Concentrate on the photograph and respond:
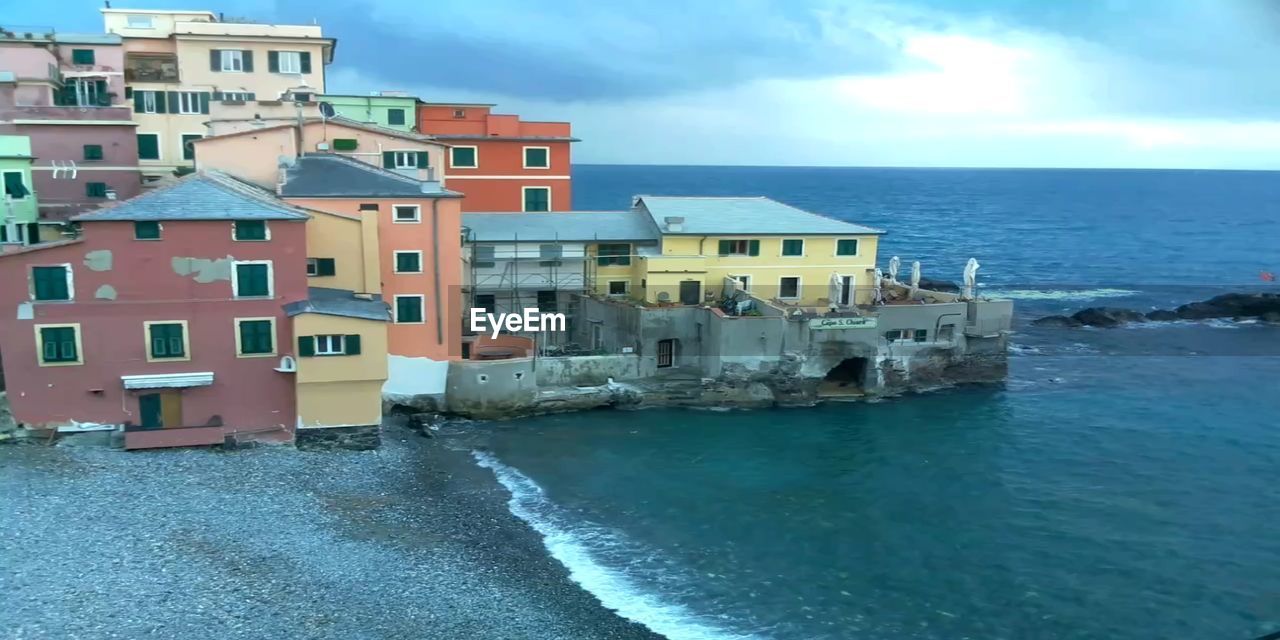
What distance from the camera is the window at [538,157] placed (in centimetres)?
5147

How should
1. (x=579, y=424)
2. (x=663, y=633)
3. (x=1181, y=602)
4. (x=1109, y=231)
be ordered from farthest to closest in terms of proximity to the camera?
(x=1109, y=231)
(x=579, y=424)
(x=1181, y=602)
(x=663, y=633)

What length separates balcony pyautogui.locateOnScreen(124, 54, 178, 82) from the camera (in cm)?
4941

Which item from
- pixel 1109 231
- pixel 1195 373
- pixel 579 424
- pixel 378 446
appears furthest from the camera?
pixel 1109 231

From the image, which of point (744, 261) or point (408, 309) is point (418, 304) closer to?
point (408, 309)

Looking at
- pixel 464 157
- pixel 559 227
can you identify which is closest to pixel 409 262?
pixel 559 227

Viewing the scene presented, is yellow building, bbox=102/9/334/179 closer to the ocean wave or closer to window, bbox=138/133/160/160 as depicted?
window, bbox=138/133/160/160

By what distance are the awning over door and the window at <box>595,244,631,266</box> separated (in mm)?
20604

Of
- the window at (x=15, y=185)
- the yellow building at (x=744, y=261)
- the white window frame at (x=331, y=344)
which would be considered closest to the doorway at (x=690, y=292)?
the yellow building at (x=744, y=261)

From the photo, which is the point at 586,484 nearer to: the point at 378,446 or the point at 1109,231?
the point at 378,446

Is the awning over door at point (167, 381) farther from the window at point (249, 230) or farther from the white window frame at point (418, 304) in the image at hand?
the white window frame at point (418, 304)

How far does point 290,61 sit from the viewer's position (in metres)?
50.6

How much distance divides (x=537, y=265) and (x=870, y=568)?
25.1 metres

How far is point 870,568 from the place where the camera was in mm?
26312

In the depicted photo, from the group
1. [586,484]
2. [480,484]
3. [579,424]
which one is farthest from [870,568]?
[579,424]
